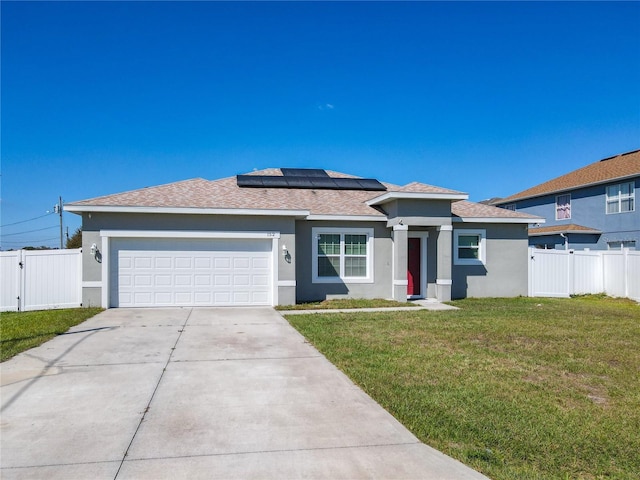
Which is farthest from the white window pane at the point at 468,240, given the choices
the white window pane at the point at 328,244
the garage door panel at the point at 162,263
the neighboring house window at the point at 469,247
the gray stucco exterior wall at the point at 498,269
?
the garage door panel at the point at 162,263

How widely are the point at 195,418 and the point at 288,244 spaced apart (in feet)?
31.6

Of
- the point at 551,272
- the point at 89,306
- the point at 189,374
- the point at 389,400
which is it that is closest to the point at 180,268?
the point at 89,306

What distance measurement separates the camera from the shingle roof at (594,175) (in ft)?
69.5

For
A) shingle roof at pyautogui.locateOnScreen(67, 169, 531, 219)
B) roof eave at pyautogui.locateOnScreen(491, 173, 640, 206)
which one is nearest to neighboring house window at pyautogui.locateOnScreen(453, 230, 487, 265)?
shingle roof at pyautogui.locateOnScreen(67, 169, 531, 219)

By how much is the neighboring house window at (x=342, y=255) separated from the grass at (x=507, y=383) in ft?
12.3

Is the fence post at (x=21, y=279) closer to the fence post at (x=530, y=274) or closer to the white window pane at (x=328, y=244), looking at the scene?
the white window pane at (x=328, y=244)

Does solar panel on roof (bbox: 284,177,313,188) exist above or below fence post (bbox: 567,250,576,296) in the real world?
above

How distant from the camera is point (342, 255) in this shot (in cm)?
1566

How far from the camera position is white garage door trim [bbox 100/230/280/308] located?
43.9 feet

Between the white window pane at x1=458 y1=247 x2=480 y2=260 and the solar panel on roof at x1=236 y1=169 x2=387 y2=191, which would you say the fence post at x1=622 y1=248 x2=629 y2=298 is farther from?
the solar panel on roof at x1=236 y1=169 x2=387 y2=191

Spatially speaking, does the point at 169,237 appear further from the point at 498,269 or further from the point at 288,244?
the point at 498,269

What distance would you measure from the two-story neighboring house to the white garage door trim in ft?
52.5

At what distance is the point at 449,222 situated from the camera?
15.4 meters

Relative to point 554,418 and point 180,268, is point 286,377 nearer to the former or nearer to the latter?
point 554,418
